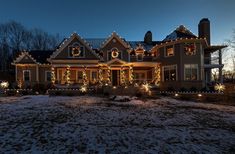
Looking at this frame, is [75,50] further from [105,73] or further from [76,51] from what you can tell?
[105,73]

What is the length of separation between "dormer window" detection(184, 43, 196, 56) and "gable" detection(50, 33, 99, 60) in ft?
35.4

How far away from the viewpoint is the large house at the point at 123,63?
21641 millimetres

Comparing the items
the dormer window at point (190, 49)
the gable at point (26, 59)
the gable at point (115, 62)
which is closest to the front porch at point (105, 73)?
the gable at point (115, 62)

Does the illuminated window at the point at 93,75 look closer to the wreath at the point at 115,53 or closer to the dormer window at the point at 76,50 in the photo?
the dormer window at the point at 76,50

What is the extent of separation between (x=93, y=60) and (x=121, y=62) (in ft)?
11.6

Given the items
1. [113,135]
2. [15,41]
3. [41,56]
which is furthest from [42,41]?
[113,135]

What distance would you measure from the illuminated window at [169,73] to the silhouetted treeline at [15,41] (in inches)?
1646

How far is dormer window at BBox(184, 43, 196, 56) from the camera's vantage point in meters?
21.6

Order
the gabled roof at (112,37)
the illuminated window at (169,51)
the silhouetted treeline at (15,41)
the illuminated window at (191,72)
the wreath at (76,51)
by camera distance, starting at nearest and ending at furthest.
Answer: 1. the illuminated window at (191,72)
2. the illuminated window at (169,51)
3. the wreath at (76,51)
4. the gabled roof at (112,37)
5. the silhouetted treeline at (15,41)

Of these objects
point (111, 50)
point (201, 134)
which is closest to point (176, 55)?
point (111, 50)

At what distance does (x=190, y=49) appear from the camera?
71.3 ft

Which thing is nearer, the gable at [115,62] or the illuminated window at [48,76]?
the gable at [115,62]

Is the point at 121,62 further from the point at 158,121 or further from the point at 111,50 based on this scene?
the point at 158,121

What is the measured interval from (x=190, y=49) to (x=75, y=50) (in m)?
14.0
